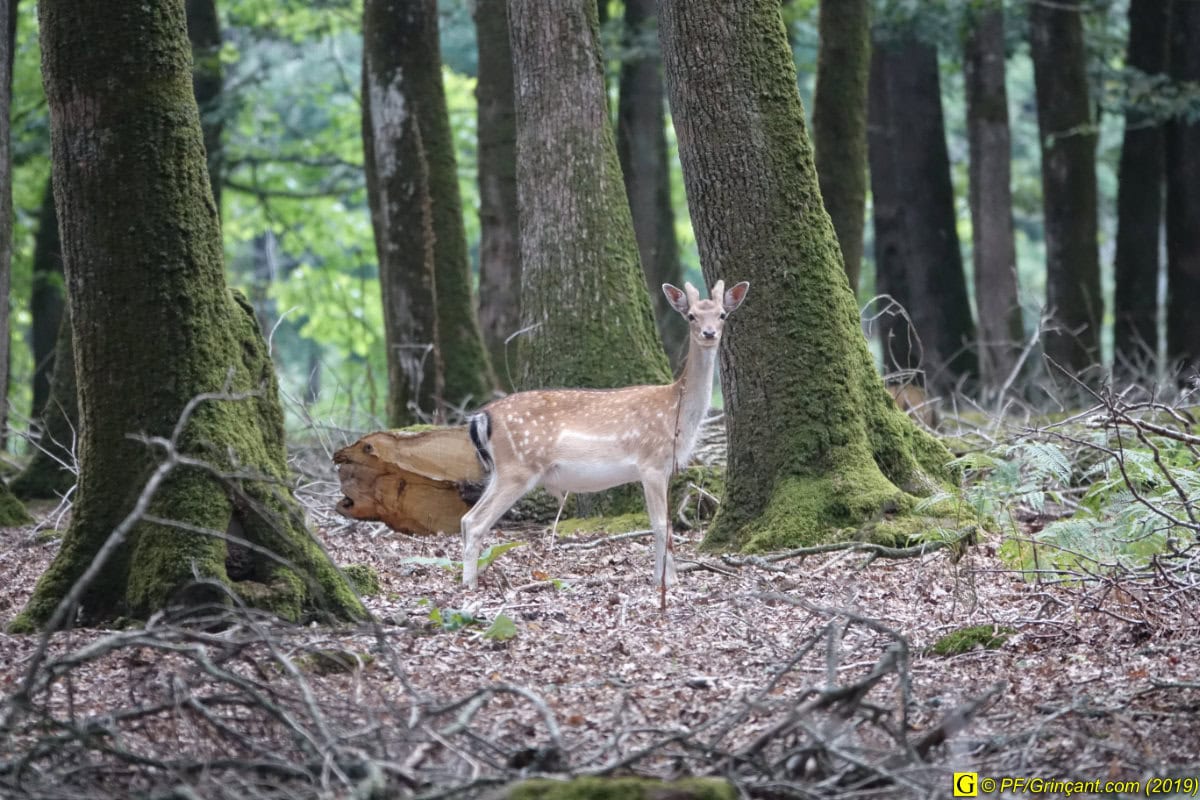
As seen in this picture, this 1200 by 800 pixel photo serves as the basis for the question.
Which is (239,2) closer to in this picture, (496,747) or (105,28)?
(105,28)

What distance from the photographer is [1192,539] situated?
721cm

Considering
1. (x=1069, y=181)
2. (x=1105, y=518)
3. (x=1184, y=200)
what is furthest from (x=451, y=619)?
(x=1184, y=200)

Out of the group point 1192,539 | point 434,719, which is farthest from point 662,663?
point 1192,539

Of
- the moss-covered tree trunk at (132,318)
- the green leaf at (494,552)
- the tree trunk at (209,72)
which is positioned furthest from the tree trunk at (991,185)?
the moss-covered tree trunk at (132,318)

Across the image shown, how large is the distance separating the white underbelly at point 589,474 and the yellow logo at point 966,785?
4.79 m

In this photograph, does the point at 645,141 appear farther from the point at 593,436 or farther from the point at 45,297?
the point at 593,436

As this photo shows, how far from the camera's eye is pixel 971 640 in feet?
21.7

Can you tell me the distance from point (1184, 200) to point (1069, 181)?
1.53m

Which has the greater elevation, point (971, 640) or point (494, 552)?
point (494, 552)

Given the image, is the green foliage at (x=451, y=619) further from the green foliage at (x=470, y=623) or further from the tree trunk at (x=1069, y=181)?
the tree trunk at (x=1069, y=181)

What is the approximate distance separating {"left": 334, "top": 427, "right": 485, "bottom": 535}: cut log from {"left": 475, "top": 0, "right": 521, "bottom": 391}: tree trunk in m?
5.17

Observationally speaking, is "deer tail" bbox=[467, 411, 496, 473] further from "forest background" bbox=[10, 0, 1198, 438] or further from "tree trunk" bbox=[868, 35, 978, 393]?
"tree trunk" bbox=[868, 35, 978, 393]

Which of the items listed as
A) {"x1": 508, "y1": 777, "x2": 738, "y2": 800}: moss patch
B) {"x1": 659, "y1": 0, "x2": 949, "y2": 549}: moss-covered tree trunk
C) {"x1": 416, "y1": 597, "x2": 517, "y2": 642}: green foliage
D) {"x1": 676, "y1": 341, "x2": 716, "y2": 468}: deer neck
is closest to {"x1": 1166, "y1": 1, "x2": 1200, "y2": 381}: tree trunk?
{"x1": 659, "y1": 0, "x2": 949, "y2": 549}: moss-covered tree trunk

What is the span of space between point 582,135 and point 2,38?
4514mm
